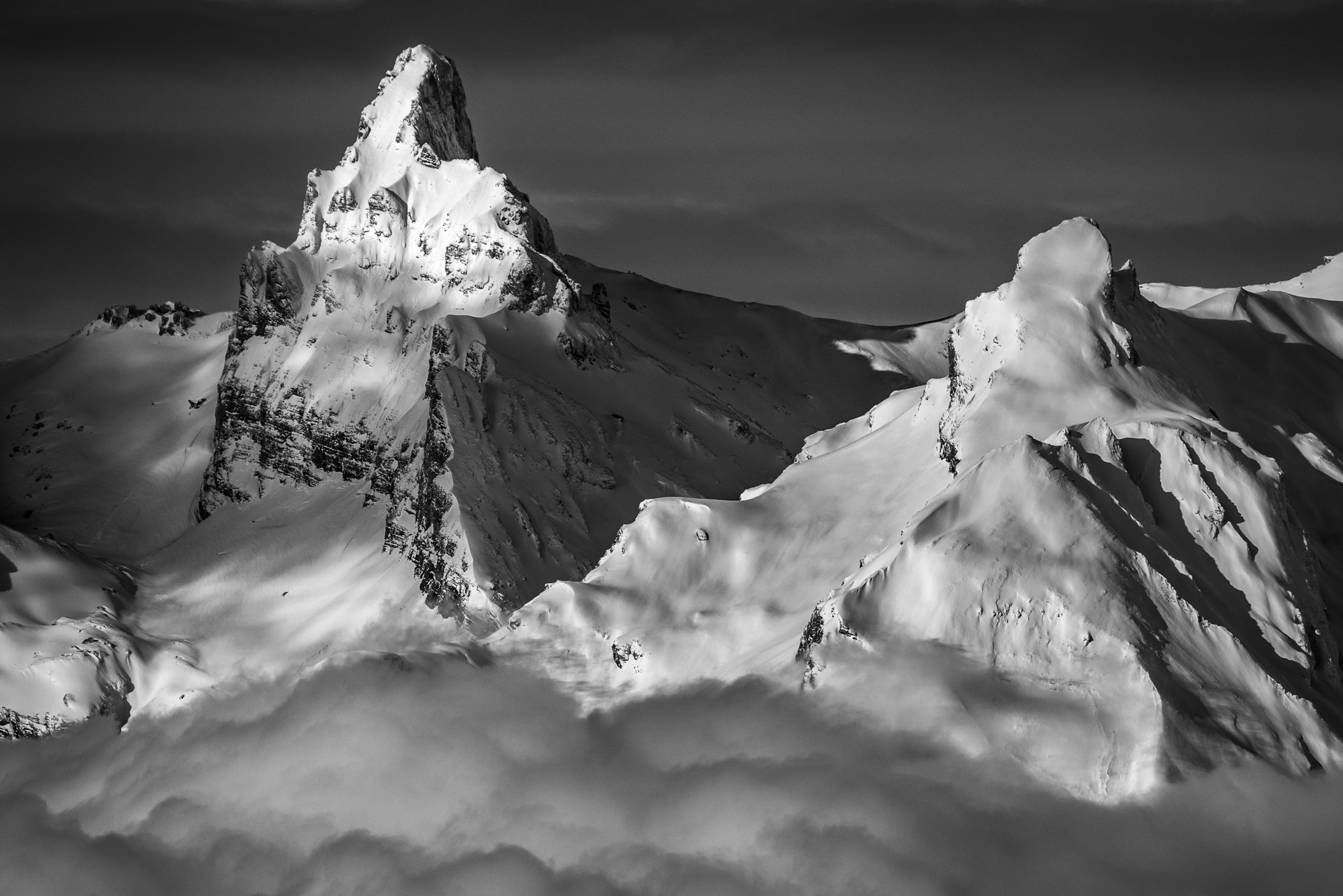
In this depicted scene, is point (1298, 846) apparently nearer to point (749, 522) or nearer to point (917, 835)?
point (917, 835)

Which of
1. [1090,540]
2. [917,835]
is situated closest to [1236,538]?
[1090,540]

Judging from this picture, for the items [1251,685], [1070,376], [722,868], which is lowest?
[722,868]

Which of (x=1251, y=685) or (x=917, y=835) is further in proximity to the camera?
(x=917, y=835)

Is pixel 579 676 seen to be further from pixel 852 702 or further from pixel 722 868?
pixel 852 702

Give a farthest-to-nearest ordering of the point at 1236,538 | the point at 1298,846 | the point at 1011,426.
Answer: the point at 1011,426, the point at 1236,538, the point at 1298,846

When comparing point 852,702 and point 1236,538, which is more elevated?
point 1236,538

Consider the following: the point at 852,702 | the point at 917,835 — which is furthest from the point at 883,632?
the point at 917,835

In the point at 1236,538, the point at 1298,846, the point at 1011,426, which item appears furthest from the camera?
the point at 1011,426
